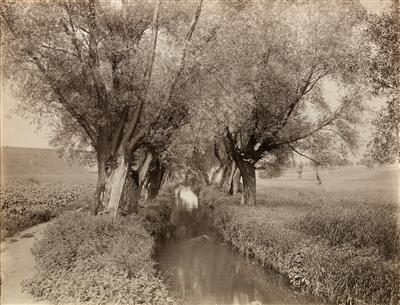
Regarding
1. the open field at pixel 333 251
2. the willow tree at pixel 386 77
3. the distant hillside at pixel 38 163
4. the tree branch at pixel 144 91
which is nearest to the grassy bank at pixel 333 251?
the open field at pixel 333 251

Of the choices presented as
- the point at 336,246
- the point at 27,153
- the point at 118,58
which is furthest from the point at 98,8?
the point at 27,153

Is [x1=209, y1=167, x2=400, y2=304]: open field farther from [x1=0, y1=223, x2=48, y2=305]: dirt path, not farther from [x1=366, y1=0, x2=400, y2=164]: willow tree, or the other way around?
[x1=0, y1=223, x2=48, y2=305]: dirt path

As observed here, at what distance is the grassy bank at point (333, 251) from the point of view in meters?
9.70

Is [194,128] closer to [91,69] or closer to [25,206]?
[91,69]

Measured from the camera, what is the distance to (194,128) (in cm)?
1845

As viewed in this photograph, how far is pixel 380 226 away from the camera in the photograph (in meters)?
13.1

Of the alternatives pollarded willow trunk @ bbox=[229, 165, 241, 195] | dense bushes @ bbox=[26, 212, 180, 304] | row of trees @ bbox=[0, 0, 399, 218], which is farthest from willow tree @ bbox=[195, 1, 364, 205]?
pollarded willow trunk @ bbox=[229, 165, 241, 195]

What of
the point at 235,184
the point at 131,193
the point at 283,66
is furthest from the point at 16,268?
the point at 235,184

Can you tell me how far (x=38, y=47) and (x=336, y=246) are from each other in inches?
470

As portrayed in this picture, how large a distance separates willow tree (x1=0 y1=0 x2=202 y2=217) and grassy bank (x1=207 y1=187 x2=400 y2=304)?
597 cm

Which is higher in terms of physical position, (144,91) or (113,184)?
(144,91)

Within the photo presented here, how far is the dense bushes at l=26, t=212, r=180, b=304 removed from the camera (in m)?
8.71

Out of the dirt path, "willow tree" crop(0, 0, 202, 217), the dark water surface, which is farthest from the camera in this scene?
"willow tree" crop(0, 0, 202, 217)

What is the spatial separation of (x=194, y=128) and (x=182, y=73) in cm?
308
